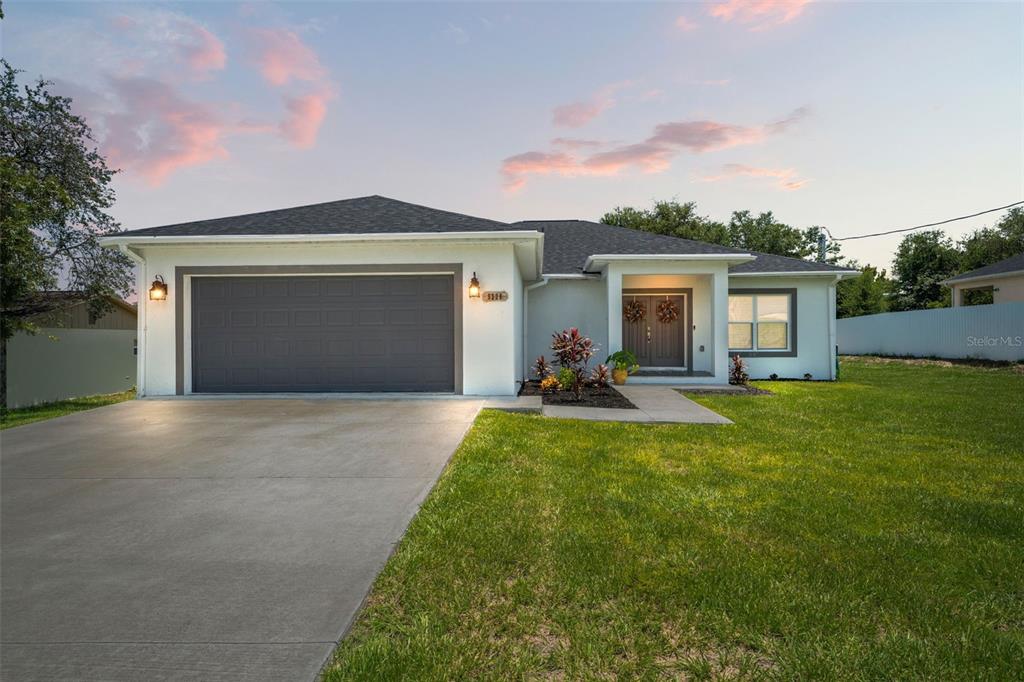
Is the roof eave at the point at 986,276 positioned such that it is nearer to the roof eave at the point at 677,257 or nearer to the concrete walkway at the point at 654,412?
the roof eave at the point at 677,257

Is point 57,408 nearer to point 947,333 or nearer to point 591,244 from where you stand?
point 591,244

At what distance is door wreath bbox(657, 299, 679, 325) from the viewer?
14.1 m

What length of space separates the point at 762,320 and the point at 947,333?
1094cm

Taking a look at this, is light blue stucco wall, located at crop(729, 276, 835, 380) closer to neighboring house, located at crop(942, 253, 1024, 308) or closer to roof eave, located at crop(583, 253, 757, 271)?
roof eave, located at crop(583, 253, 757, 271)

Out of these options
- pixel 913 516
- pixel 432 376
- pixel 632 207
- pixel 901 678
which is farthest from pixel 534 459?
pixel 632 207

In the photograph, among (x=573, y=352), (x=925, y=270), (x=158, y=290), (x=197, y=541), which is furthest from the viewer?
(x=925, y=270)

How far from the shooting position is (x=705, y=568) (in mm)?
2811

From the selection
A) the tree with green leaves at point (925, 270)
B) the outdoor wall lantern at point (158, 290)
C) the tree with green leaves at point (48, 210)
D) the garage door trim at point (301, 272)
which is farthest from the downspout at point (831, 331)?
the tree with green leaves at point (925, 270)

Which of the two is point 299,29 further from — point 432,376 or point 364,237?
point 432,376

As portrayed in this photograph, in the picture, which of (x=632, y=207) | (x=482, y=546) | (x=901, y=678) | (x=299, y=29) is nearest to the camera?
(x=901, y=678)

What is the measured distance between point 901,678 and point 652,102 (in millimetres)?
13574

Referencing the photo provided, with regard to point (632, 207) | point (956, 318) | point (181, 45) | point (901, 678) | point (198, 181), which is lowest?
point (901, 678)

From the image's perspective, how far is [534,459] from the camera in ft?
17.0

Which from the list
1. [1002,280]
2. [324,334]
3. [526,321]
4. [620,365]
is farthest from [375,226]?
[1002,280]
